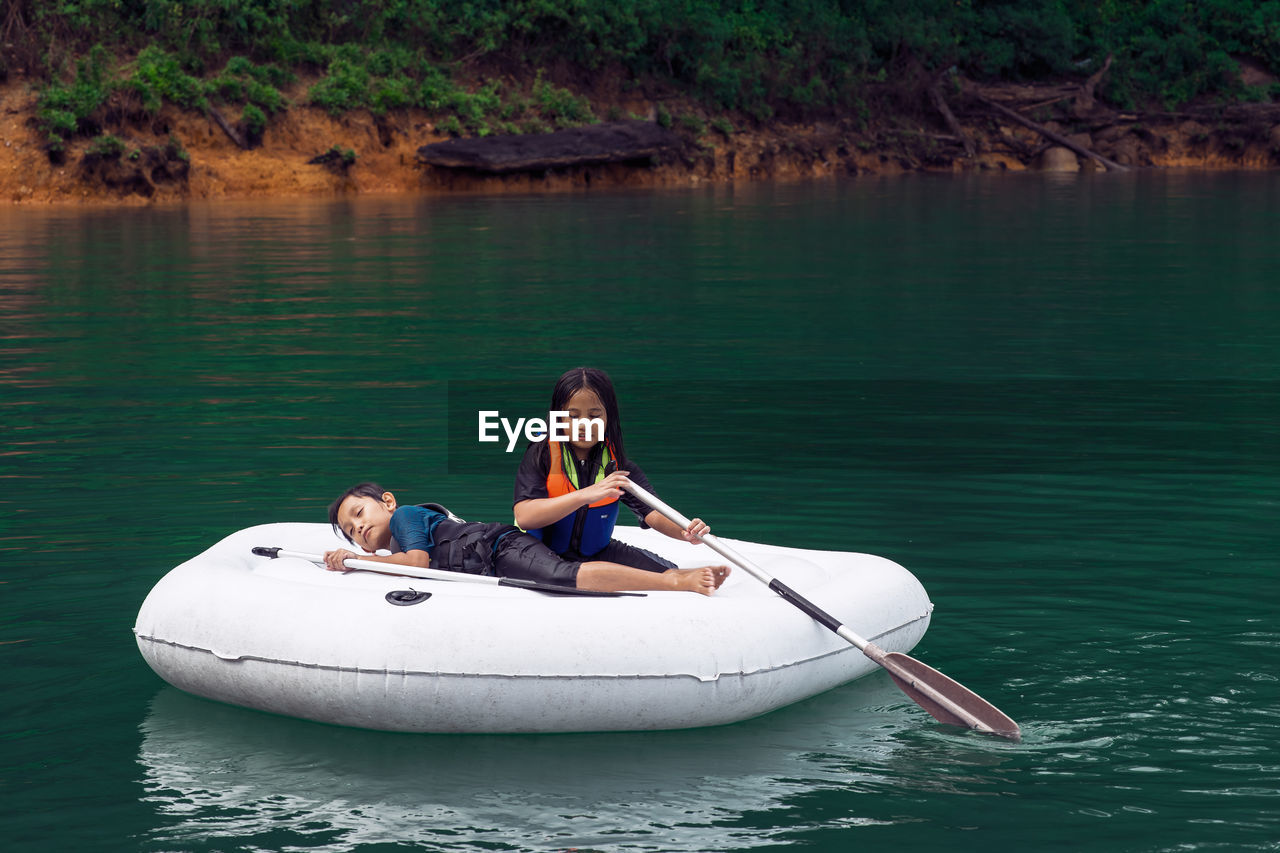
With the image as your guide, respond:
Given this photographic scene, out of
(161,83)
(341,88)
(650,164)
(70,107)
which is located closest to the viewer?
(70,107)

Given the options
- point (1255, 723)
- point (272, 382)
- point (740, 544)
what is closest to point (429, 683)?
point (740, 544)

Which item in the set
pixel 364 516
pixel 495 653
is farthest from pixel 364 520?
pixel 495 653

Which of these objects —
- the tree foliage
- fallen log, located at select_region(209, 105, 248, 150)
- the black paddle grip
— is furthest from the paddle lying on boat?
fallen log, located at select_region(209, 105, 248, 150)

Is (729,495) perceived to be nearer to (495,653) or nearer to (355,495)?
(355,495)

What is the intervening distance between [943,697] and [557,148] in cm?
2780

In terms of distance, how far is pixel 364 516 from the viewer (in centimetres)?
536

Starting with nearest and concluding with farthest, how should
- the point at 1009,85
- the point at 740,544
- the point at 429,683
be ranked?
the point at 429,683, the point at 740,544, the point at 1009,85

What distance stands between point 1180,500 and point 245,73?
26.1 m

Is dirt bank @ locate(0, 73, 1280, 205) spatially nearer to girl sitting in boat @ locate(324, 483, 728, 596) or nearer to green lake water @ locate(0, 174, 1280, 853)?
green lake water @ locate(0, 174, 1280, 853)

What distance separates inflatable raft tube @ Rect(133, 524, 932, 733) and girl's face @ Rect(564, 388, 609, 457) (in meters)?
0.55

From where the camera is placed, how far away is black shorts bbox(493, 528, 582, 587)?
4.87m

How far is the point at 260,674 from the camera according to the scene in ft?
15.1

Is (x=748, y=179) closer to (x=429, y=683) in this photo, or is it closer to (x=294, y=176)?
(x=294, y=176)

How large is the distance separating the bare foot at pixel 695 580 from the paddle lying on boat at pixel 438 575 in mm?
153
